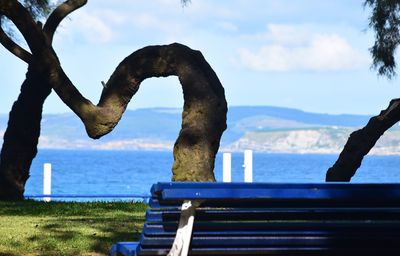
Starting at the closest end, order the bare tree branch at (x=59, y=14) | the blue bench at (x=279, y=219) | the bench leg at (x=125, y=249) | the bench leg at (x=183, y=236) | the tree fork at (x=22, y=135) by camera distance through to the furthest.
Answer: the blue bench at (x=279, y=219), the bench leg at (x=183, y=236), the bench leg at (x=125, y=249), the bare tree branch at (x=59, y=14), the tree fork at (x=22, y=135)

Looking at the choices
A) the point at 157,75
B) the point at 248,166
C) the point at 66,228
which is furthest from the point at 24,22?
the point at 248,166

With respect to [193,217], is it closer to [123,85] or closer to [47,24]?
[123,85]

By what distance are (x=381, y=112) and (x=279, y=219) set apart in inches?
350

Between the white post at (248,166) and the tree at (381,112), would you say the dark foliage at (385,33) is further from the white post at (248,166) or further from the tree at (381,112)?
the white post at (248,166)

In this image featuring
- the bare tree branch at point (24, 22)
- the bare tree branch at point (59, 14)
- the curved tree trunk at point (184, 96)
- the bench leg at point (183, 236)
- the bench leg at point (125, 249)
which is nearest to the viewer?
the bench leg at point (183, 236)

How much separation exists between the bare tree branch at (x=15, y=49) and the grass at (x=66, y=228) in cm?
183

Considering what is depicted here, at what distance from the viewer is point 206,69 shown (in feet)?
43.2

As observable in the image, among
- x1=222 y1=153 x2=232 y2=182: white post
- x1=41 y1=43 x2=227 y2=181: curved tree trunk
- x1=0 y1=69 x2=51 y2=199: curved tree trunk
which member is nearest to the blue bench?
x1=41 y1=43 x2=227 y2=181: curved tree trunk

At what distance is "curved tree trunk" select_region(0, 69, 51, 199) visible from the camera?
17.1 m

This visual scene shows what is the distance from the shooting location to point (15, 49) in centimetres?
1395

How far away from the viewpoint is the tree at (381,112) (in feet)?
46.5

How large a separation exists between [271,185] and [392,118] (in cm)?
904

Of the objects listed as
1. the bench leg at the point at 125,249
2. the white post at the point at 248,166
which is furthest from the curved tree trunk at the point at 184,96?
the white post at the point at 248,166

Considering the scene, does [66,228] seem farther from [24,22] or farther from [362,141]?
[362,141]
